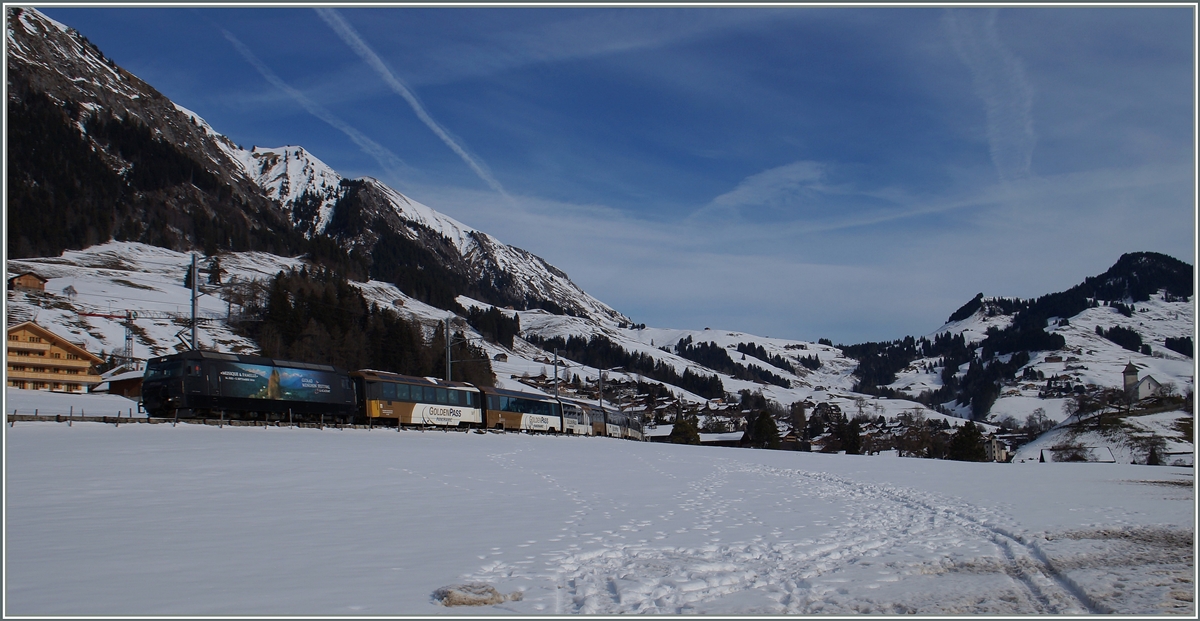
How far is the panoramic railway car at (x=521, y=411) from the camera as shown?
52031mm

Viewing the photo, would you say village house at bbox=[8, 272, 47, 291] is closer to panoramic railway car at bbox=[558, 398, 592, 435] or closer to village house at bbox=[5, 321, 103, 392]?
village house at bbox=[5, 321, 103, 392]

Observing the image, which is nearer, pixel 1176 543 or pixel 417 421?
pixel 1176 543

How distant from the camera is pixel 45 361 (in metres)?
72.5

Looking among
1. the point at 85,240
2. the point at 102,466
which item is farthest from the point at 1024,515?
the point at 85,240

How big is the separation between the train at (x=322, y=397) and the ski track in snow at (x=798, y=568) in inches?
1035

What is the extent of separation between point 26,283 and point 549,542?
123 meters

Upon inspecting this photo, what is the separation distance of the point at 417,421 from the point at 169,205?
Answer: 7199 inches

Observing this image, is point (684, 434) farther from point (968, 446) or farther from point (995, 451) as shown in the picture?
point (995, 451)

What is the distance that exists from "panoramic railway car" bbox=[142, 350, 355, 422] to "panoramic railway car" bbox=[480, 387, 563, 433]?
12487 mm

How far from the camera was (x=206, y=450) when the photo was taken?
73.1 ft

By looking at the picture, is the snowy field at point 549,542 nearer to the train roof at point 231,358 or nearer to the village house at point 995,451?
the train roof at point 231,358

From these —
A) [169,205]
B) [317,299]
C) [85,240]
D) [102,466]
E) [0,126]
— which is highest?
[169,205]

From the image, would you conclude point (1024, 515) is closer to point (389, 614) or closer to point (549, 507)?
point (549, 507)

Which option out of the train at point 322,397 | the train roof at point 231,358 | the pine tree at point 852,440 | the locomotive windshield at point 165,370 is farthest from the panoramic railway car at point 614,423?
the locomotive windshield at point 165,370
